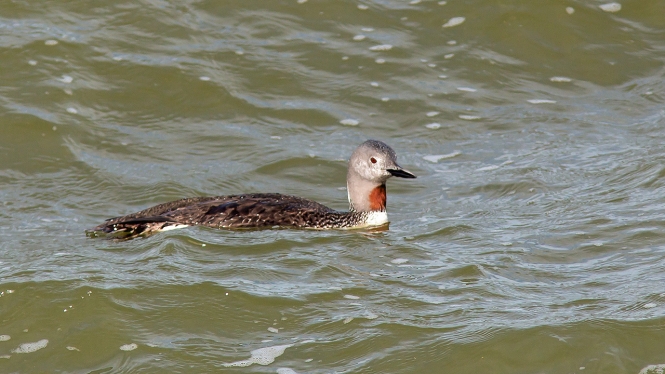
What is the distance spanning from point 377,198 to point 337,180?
4.63 ft

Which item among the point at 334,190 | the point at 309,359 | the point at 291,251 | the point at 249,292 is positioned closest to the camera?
the point at 309,359

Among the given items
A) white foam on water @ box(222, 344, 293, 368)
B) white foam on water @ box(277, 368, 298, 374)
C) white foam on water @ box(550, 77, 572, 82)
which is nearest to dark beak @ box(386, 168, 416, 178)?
white foam on water @ box(222, 344, 293, 368)

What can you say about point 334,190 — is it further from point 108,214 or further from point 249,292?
point 249,292

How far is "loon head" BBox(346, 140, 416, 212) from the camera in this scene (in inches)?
370

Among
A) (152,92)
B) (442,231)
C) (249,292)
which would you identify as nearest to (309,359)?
(249,292)

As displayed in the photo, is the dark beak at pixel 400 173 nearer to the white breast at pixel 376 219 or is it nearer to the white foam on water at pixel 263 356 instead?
the white breast at pixel 376 219

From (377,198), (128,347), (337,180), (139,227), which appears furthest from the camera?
(337,180)

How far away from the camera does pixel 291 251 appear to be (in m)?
8.41

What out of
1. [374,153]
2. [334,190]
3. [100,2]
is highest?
[100,2]

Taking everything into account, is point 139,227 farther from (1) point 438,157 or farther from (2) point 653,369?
(2) point 653,369

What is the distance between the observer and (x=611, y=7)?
14.2m

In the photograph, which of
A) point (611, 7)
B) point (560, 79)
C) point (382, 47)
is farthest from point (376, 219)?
point (611, 7)

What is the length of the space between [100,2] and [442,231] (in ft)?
21.3

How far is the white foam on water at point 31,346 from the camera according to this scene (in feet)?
21.9
